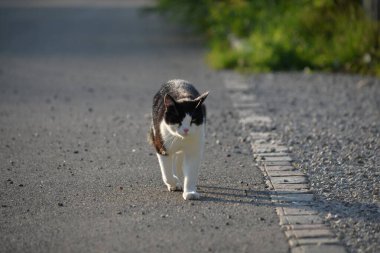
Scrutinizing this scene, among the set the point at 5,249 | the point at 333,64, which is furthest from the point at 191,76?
the point at 5,249

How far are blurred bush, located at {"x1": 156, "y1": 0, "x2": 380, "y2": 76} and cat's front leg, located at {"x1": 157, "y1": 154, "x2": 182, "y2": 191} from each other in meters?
6.18

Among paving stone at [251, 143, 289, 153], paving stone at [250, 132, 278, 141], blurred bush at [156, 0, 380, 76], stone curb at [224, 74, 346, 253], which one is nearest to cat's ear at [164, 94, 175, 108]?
stone curb at [224, 74, 346, 253]

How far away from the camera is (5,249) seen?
4859mm

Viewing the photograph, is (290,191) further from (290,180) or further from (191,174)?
(191,174)

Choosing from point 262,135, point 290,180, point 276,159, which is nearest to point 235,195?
point 290,180

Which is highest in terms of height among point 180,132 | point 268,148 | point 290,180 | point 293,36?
point 180,132

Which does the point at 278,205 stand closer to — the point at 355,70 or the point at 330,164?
the point at 330,164

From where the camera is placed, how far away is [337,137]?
7.87 m

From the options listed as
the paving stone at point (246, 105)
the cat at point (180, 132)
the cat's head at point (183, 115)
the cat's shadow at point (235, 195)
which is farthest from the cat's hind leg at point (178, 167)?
the paving stone at point (246, 105)

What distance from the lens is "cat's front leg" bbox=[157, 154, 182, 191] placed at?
6023mm

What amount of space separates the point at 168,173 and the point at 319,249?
173cm

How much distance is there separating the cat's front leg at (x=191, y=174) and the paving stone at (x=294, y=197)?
0.64 meters

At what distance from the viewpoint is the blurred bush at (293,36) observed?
12031 millimetres

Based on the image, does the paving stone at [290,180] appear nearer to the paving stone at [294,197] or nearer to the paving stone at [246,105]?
the paving stone at [294,197]
